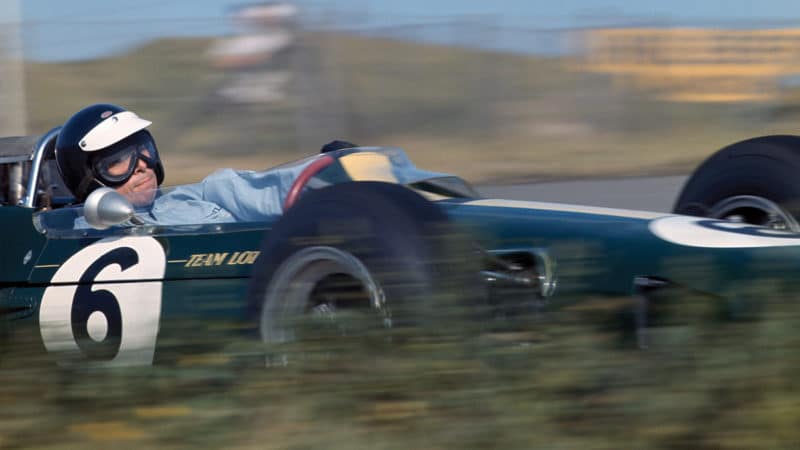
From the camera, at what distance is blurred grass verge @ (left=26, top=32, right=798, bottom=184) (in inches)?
498

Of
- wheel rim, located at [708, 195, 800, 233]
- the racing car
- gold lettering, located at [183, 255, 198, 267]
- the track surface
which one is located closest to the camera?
the racing car

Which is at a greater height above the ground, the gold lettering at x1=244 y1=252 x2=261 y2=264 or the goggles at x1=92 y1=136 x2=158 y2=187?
the goggles at x1=92 y1=136 x2=158 y2=187

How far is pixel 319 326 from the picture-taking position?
2.85 meters

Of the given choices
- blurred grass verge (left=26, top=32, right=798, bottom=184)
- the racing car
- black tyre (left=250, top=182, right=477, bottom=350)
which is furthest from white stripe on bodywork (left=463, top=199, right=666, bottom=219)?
blurred grass verge (left=26, top=32, right=798, bottom=184)

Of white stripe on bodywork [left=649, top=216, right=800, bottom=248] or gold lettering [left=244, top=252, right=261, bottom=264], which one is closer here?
white stripe on bodywork [left=649, top=216, right=800, bottom=248]

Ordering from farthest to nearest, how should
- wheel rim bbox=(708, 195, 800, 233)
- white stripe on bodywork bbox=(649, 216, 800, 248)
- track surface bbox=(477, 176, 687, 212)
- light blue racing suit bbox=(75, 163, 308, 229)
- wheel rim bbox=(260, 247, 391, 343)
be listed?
1. track surface bbox=(477, 176, 687, 212)
2. wheel rim bbox=(708, 195, 800, 233)
3. light blue racing suit bbox=(75, 163, 308, 229)
4. white stripe on bodywork bbox=(649, 216, 800, 248)
5. wheel rim bbox=(260, 247, 391, 343)

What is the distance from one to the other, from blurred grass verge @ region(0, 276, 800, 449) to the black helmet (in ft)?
6.70

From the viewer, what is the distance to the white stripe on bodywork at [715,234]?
151 inches

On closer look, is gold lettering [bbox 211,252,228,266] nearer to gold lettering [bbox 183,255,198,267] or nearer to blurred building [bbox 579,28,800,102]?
gold lettering [bbox 183,255,198,267]

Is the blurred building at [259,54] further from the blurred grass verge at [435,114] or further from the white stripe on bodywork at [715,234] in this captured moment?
the white stripe on bodywork at [715,234]

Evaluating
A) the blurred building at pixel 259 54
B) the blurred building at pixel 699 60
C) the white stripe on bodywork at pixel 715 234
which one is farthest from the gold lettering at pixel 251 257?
the blurred building at pixel 699 60

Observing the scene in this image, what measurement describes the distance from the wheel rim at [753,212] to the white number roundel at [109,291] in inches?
89.0

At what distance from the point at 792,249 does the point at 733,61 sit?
400 inches

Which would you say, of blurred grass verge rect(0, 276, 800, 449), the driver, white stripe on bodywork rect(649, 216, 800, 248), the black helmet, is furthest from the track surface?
blurred grass verge rect(0, 276, 800, 449)
